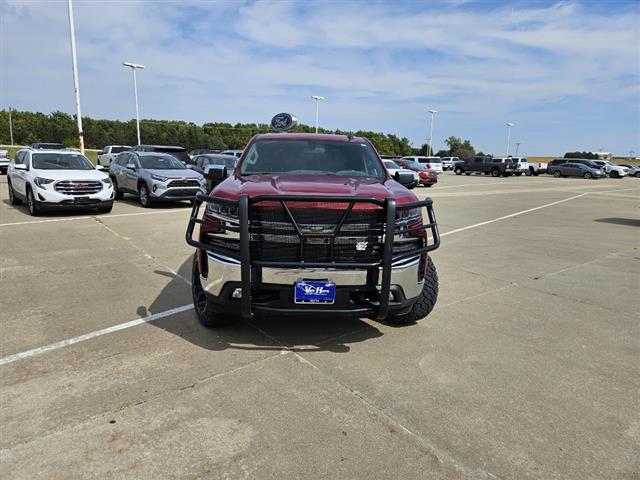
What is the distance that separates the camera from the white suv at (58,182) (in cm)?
1055

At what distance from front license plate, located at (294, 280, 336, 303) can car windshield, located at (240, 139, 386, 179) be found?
1.49 meters

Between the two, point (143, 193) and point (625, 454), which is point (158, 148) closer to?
point (143, 193)

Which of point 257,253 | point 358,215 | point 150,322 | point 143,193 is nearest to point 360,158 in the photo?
point 358,215

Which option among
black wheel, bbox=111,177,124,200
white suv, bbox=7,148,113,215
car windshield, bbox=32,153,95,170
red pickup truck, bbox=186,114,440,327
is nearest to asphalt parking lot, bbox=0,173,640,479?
red pickup truck, bbox=186,114,440,327

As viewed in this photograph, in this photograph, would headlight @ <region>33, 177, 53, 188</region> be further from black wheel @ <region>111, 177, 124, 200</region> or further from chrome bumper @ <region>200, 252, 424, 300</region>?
chrome bumper @ <region>200, 252, 424, 300</region>

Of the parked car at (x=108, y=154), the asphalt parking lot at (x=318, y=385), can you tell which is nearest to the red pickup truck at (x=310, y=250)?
the asphalt parking lot at (x=318, y=385)

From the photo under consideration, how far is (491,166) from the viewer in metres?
41.9

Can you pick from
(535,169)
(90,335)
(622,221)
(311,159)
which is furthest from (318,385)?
(535,169)

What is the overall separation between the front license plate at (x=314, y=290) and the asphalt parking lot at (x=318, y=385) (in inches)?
22.8

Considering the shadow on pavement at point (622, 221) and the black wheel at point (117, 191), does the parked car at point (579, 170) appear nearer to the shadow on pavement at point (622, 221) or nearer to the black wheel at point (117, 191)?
the shadow on pavement at point (622, 221)

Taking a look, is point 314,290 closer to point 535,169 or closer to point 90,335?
point 90,335

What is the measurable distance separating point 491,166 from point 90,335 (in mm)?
42719

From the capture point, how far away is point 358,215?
3367 mm

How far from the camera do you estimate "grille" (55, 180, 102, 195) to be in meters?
10.6
